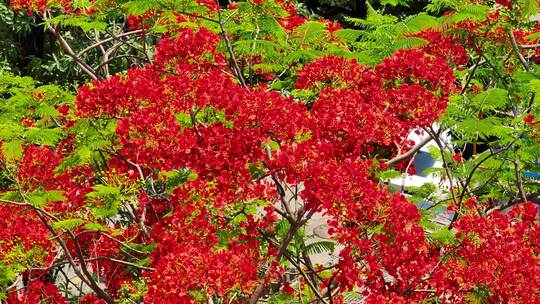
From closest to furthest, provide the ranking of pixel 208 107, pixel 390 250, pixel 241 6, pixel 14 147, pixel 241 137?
pixel 390 250
pixel 241 137
pixel 208 107
pixel 14 147
pixel 241 6

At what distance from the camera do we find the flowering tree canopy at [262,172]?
375 centimetres

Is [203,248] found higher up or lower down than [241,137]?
lower down

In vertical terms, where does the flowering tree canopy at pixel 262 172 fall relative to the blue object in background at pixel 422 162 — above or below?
above

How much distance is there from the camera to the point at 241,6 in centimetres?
564

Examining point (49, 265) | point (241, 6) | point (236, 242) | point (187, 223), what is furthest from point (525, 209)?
point (49, 265)

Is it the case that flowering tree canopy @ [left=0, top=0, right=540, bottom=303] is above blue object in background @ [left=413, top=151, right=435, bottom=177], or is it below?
above

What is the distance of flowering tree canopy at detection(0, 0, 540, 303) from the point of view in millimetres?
3750

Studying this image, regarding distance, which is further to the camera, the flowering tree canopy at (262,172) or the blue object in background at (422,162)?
the blue object in background at (422,162)

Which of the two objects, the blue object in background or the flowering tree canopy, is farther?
the blue object in background

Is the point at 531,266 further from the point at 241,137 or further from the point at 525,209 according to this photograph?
the point at 241,137

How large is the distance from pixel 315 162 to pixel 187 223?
3.06 ft

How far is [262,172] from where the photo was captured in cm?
449

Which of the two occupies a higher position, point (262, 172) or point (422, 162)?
point (262, 172)

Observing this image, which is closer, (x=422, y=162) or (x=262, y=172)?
(x=262, y=172)
